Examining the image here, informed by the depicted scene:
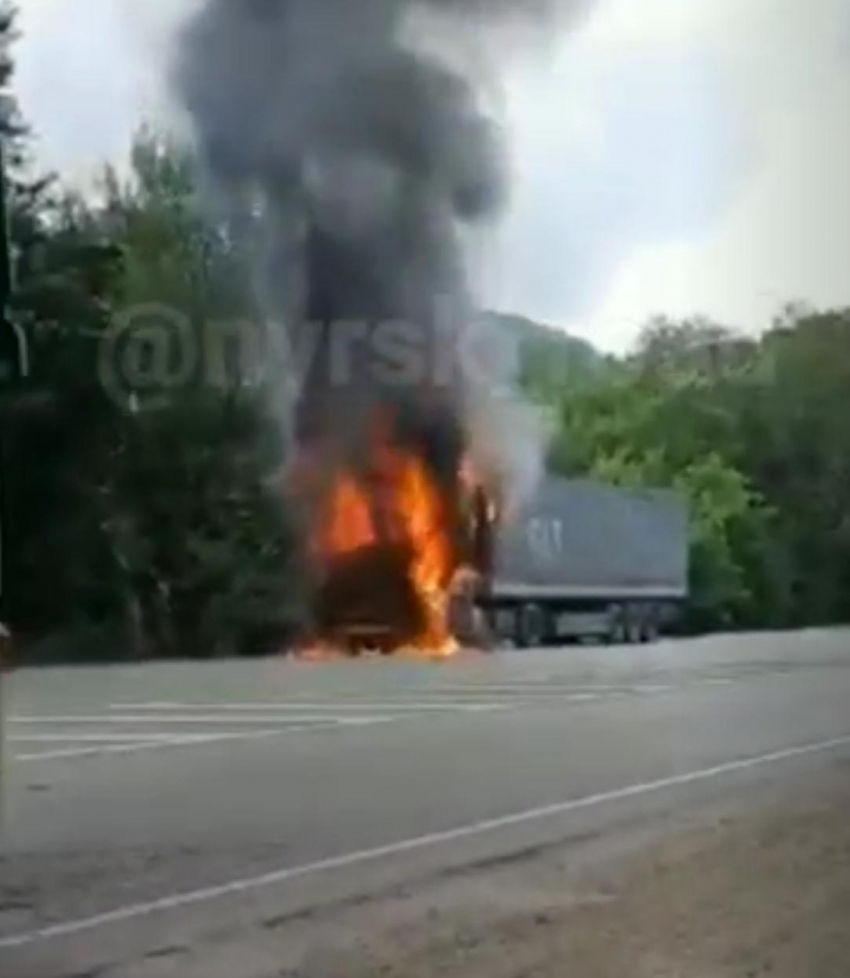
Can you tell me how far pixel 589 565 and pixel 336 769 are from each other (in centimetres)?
88

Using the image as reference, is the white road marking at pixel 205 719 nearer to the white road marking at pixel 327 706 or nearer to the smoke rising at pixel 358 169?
the white road marking at pixel 327 706

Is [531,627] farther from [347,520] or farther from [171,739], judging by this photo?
[171,739]

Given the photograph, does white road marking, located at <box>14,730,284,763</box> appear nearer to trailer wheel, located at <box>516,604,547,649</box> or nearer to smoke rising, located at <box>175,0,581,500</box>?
trailer wheel, located at <box>516,604,547,649</box>

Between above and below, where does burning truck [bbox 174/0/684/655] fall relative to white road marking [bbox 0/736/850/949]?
above

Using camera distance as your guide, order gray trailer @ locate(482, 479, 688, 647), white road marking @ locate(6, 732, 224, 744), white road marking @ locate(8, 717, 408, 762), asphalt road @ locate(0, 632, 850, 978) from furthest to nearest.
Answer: white road marking @ locate(8, 717, 408, 762) → white road marking @ locate(6, 732, 224, 744) → asphalt road @ locate(0, 632, 850, 978) → gray trailer @ locate(482, 479, 688, 647)

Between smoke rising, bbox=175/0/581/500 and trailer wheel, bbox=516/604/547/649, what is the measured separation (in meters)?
0.19

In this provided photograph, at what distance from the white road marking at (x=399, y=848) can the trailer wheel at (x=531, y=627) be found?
396 millimetres

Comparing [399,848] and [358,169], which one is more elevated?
[358,169]

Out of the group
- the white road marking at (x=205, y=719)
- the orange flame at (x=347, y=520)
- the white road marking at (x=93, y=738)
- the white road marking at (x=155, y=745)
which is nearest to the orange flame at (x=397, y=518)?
the orange flame at (x=347, y=520)

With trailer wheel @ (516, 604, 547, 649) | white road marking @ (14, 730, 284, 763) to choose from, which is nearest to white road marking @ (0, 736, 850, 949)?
white road marking @ (14, 730, 284, 763)

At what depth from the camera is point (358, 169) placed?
6.74 ft

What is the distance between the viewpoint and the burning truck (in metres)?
2.03

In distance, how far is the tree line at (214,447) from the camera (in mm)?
1979

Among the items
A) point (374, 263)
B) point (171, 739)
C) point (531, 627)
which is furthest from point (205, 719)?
point (374, 263)
